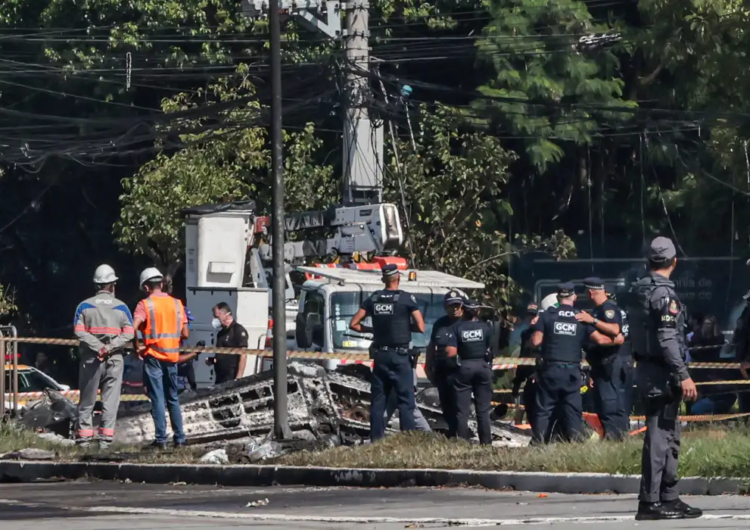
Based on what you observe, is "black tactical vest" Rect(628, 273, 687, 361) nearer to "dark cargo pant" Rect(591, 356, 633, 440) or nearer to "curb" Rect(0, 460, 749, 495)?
"curb" Rect(0, 460, 749, 495)

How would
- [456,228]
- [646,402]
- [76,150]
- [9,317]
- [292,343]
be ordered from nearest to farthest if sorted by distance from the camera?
[646,402] < [292,343] < [76,150] < [456,228] < [9,317]

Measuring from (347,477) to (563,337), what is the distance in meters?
2.76

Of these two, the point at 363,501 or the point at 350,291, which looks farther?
the point at 350,291

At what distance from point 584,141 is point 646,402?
2023 cm

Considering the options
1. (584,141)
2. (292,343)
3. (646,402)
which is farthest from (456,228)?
(646,402)

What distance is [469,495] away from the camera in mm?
10508

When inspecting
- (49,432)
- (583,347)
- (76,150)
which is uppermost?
(76,150)

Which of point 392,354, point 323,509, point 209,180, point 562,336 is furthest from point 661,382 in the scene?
point 209,180

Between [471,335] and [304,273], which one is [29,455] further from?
[304,273]

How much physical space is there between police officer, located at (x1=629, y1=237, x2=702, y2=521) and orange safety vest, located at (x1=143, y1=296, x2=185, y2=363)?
22.0 feet

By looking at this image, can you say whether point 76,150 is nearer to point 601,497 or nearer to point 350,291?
point 350,291

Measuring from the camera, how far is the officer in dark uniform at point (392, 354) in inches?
542

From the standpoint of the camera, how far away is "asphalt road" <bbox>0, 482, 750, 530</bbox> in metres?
8.40

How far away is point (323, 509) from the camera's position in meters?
9.75
